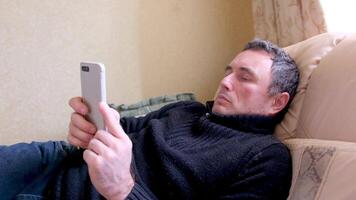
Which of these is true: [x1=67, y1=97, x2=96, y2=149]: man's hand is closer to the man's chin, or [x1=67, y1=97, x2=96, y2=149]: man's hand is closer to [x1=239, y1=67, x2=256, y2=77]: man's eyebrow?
the man's chin

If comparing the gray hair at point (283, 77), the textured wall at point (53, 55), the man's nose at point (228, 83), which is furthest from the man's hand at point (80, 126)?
the textured wall at point (53, 55)

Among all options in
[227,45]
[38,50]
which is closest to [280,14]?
[227,45]

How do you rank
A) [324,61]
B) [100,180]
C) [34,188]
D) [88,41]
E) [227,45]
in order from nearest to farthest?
[100,180], [34,188], [324,61], [88,41], [227,45]

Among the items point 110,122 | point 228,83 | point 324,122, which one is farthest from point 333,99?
point 110,122

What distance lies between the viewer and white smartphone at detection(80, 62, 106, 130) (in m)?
0.77

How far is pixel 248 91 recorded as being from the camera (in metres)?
1.12

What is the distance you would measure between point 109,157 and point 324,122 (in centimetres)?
57

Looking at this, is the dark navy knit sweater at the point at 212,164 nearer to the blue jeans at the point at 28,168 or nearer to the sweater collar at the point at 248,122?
the sweater collar at the point at 248,122

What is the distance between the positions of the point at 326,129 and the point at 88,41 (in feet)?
3.43

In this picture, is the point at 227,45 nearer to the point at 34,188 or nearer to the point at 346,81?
the point at 346,81

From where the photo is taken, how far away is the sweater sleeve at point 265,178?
0.89m

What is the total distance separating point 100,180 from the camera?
2.31 feet

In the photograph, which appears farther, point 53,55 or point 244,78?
point 53,55

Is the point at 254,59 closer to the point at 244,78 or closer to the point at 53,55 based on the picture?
the point at 244,78
